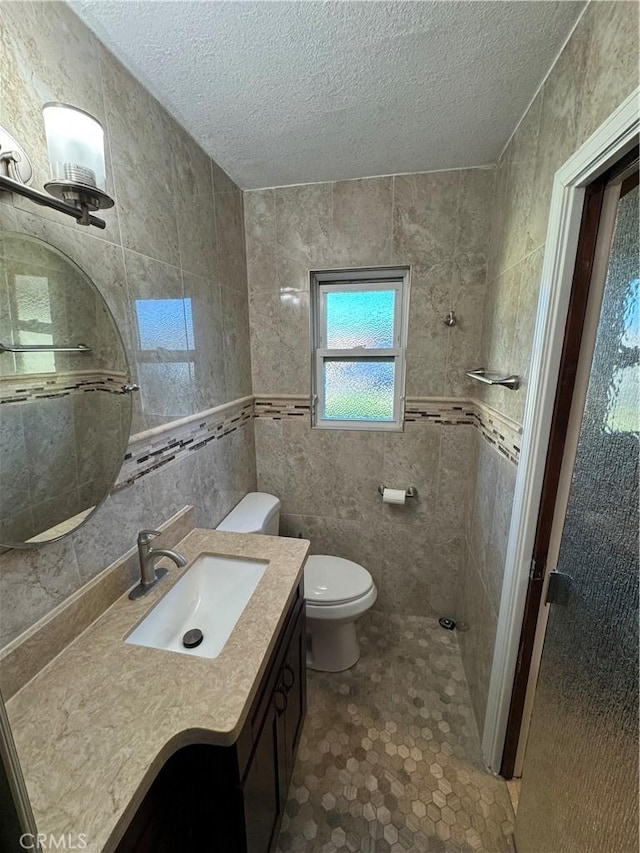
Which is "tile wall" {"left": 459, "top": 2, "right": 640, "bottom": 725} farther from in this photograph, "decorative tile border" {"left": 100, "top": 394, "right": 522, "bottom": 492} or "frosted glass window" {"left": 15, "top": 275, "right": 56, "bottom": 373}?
"frosted glass window" {"left": 15, "top": 275, "right": 56, "bottom": 373}

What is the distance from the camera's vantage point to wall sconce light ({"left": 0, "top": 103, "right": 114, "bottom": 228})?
0.73 meters

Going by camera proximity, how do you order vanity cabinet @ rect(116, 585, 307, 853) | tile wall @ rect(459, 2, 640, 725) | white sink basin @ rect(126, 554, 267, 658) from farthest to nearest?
white sink basin @ rect(126, 554, 267, 658) < tile wall @ rect(459, 2, 640, 725) < vanity cabinet @ rect(116, 585, 307, 853)

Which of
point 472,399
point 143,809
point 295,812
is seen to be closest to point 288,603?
point 143,809

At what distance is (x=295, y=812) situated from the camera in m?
1.26

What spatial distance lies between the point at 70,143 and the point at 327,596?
5.94 feet

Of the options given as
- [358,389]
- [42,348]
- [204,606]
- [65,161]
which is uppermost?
[65,161]

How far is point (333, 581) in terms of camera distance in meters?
1.81

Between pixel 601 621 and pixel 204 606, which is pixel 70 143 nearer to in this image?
pixel 204 606

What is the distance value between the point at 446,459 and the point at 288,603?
4.02 feet

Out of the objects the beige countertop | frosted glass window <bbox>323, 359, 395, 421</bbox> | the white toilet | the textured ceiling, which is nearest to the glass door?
the textured ceiling

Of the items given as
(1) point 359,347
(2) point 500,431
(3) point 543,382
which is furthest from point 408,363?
(3) point 543,382

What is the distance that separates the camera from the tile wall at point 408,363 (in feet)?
5.68

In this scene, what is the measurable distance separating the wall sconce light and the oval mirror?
11cm

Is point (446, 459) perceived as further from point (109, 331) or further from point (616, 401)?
point (109, 331)
